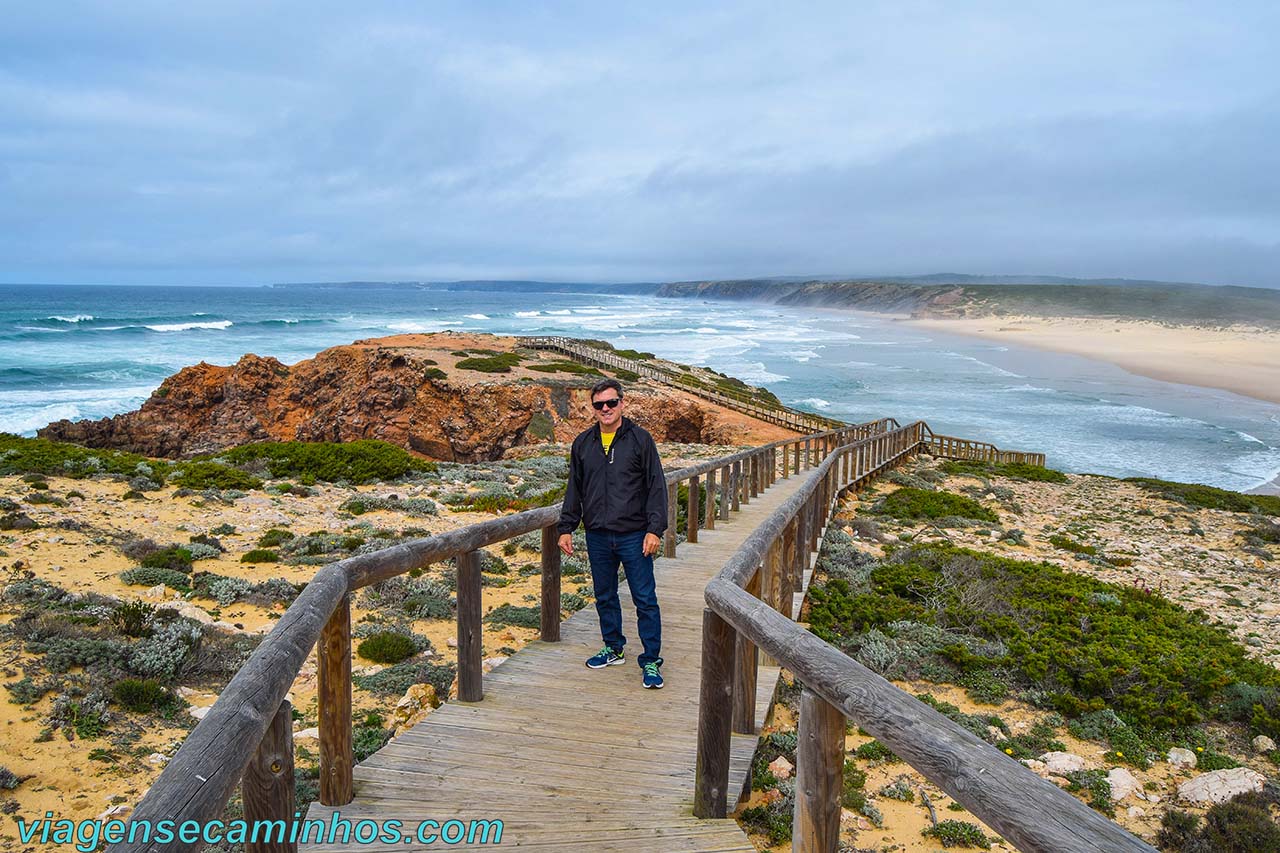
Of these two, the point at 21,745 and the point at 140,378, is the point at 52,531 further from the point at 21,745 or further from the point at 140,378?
the point at 140,378

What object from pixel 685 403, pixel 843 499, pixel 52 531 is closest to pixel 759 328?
pixel 685 403

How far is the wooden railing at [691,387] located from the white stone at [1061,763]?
21.2 metres

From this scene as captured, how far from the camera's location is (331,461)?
627 inches

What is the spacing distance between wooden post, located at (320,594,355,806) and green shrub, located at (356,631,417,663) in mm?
3369

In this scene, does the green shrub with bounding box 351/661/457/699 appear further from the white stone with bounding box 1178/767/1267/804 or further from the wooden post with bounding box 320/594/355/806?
the white stone with bounding box 1178/767/1267/804

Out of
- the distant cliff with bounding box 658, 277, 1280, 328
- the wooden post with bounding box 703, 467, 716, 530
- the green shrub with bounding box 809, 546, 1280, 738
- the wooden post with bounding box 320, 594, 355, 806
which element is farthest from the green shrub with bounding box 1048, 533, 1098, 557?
the distant cliff with bounding box 658, 277, 1280, 328

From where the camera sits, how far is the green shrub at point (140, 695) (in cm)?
522

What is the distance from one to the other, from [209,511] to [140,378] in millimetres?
43021

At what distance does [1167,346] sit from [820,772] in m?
84.3

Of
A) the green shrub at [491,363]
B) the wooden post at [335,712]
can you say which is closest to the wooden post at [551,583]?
the wooden post at [335,712]

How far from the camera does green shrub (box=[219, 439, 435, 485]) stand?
15438 mm

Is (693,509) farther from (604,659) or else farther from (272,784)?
(272,784)

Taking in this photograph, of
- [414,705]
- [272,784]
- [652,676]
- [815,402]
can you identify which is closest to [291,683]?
[272,784]

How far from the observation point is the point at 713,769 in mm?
3115
